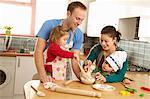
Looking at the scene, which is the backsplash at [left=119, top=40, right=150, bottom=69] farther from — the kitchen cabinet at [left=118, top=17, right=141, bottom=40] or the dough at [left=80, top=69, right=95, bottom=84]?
the dough at [left=80, top=69, right=95, bottom=84]

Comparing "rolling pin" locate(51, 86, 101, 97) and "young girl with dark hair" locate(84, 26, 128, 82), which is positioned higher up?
"young girl with dark hair" locate(84, 26, 128, 82)

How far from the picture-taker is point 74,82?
150 centimetres

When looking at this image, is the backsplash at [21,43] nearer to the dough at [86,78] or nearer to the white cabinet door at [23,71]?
the white cabinet door at [23,71]

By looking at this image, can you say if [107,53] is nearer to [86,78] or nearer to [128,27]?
[86,78]

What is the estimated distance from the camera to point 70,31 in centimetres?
162

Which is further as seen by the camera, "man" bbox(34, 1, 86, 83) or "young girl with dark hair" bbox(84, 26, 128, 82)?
"young girl with dark hair" bbox(84, 26, 128, 82)

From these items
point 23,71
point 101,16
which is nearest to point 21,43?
point 23,71

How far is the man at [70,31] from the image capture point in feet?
4.86

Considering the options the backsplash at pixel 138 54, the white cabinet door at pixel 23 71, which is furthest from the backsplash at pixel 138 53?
the white cabinet door at pixel 23 71

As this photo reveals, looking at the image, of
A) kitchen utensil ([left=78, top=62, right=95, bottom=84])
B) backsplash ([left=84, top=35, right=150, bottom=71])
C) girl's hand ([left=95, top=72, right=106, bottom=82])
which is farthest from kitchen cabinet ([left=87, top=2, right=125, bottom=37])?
kitchen utensil ([left=78, top=62, right=95, bottom=84])

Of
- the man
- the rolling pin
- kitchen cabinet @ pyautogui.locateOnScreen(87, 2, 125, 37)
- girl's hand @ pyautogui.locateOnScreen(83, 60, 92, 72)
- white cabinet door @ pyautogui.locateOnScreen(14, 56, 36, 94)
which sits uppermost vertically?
kitchen cabinet @ pyautogui.locateOnScreen(87, 2, 125, 37)

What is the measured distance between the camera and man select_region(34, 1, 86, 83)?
1.48 meters

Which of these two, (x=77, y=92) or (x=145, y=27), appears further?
(x=145, y=27)

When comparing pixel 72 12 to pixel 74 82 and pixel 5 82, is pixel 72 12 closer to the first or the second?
pixel 74 82
